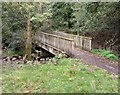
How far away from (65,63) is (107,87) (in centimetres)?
396

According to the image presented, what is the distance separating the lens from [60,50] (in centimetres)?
1528

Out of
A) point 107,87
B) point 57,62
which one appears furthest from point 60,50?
point 107,87

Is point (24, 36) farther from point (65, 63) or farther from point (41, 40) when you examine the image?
point (65, 63)

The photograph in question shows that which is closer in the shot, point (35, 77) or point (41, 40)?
point (35, 77)

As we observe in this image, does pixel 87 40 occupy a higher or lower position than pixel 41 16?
lower

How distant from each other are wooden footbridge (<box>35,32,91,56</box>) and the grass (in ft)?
12.8

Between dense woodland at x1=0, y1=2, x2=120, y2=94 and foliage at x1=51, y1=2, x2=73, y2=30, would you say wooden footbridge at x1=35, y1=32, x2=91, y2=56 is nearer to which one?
dense woodland at x1=0, y1=2, x2=120, y2=94

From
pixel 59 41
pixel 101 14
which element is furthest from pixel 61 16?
pixel 59 41

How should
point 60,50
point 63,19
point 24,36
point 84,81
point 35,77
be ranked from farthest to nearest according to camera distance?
point 63,19, point 24,36, point 60,50, point 35,77, point 84,81

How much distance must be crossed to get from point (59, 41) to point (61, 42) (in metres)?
0.37

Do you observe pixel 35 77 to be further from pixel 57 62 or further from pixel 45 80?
pixel 57 62

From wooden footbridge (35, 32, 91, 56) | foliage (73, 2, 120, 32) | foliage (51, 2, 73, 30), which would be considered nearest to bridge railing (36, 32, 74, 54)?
wooden footbridge (35, 32, 91, 56)

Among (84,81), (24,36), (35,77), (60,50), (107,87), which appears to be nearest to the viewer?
(107,87)

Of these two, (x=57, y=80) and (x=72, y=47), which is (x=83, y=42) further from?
(x=57, y=80)
